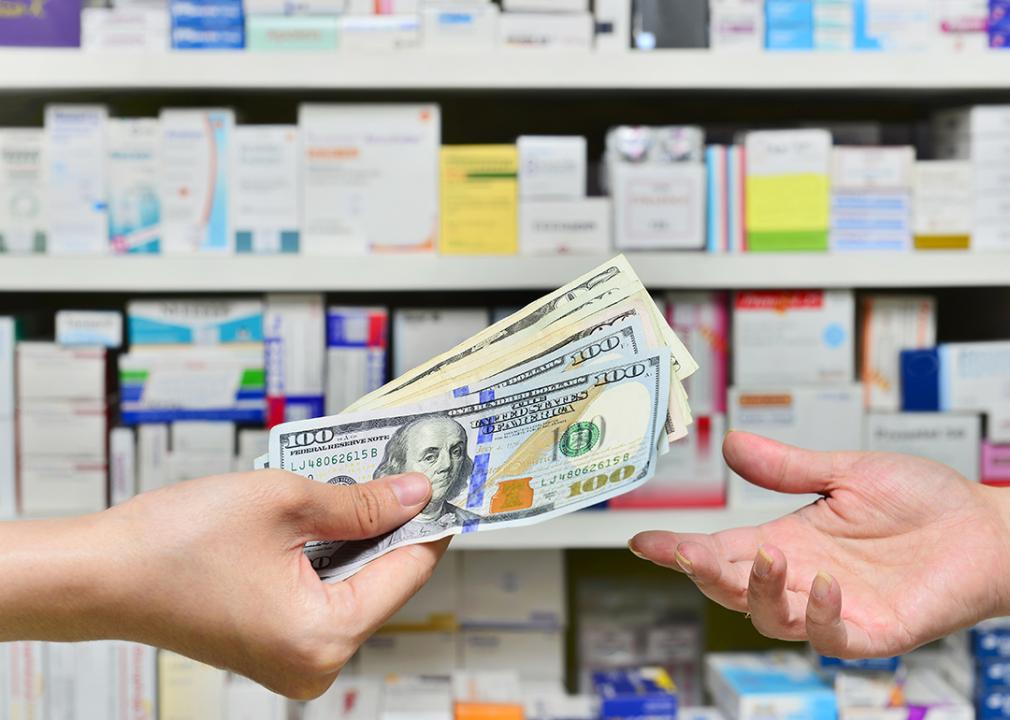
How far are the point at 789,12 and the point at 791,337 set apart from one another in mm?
494

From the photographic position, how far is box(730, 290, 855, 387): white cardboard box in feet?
5.18

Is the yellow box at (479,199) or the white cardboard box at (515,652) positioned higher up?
the yellow box at (479,199)

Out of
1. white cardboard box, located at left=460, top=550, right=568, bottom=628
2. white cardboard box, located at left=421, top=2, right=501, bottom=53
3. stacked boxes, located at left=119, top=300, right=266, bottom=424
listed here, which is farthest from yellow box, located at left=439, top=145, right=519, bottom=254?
white cardboard box, located at left=460, top=550, right=568, bottom=628

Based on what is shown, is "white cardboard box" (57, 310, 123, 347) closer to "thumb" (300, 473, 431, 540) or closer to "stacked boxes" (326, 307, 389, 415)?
"stacked boxes" (326, 307, 389, 415)

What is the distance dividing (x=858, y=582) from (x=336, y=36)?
106 cm

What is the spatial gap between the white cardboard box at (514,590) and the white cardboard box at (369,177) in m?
0.56

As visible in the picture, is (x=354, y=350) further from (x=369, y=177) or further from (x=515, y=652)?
(x=515, y=652)

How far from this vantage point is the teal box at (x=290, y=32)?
1499 mm

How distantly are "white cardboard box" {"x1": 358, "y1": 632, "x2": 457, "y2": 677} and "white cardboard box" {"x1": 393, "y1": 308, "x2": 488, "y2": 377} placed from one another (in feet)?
1.61

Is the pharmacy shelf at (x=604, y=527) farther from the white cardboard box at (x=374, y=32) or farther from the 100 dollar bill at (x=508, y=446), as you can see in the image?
the white cardboard box at (x=374, y=32)

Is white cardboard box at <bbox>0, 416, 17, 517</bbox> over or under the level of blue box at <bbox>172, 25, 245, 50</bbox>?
under

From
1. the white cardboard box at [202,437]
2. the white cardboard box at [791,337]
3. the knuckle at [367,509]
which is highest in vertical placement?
the white cardboard box at [791,337]

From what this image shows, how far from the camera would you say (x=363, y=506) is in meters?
0.83

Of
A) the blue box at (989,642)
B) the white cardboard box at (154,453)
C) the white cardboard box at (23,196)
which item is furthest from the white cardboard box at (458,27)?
the blue box at (989,642)
